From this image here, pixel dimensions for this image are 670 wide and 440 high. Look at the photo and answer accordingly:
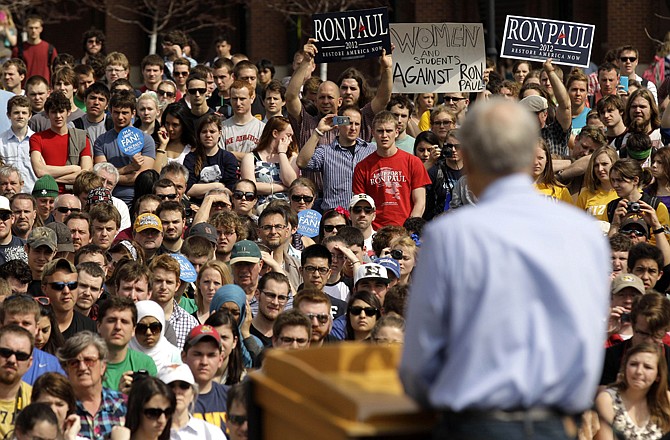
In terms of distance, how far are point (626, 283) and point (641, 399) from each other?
1.62 m

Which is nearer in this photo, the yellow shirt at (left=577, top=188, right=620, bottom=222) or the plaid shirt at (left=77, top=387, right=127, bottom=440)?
the plaid shirt at (left=77, top=387, right=127, bottom=440)

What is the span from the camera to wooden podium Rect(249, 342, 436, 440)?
3945 millimetres

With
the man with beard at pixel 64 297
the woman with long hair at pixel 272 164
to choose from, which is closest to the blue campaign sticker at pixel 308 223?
the woman with long hair at pixel 272 164

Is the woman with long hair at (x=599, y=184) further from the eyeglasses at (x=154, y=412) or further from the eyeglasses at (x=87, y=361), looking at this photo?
the eyeglasses at (x=154, y=412)

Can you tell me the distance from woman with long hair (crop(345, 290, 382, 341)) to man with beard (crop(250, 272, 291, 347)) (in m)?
0.53

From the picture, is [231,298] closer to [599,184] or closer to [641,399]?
[641,399]

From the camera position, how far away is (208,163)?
541 inches

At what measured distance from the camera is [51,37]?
35.6 metres

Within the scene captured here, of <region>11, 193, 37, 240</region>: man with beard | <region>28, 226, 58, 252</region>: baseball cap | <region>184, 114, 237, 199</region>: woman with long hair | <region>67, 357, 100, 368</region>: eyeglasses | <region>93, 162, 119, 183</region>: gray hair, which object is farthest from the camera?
<region>184, 114, 237, 199</region>: woman with long hair

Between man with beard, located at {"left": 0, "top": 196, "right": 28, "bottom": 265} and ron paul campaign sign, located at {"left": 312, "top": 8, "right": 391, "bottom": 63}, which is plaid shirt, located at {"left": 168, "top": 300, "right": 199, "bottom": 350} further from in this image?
ron paul campaign sign, located at {"left": 312, "top": 8, "right": 391, "bottom": 63}

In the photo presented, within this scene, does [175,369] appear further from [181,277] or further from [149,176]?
[149,176]

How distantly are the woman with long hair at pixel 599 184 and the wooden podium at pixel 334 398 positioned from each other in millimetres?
7910

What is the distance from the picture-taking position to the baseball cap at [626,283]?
9617 millimetres

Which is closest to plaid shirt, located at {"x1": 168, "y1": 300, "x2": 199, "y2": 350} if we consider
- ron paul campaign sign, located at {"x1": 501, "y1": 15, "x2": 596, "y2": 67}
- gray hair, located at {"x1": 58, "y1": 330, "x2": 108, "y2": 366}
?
gray hair, located at {"x1": 58, "y1": 330, "x2": 108, "y2": 366}
